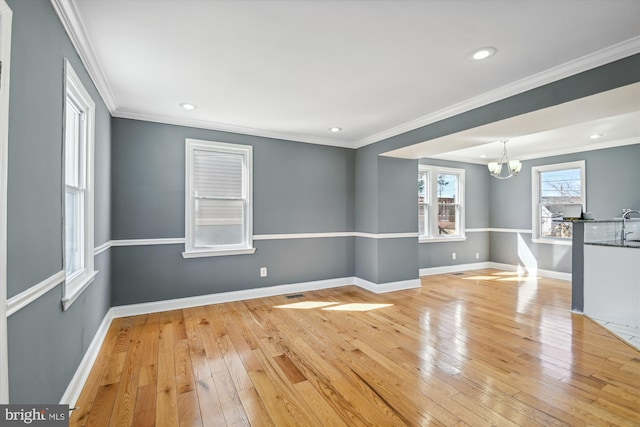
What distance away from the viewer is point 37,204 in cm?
149

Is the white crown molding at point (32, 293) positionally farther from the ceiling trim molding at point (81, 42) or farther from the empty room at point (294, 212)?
the ceiling trim molding at point (81, 42)

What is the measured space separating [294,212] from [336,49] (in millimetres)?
2854

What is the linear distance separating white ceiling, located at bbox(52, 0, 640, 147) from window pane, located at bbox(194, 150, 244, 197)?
0.80 metres

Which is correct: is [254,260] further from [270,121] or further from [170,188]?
[270,121]

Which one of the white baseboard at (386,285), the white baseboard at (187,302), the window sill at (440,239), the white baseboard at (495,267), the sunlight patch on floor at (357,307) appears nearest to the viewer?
the white baseboard at (187,302)

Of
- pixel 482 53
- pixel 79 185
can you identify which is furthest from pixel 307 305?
pixel 482 53

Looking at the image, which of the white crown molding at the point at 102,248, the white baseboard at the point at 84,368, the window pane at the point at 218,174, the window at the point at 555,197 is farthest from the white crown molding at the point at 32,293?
the window at the point at 555,197

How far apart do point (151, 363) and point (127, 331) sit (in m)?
0.93

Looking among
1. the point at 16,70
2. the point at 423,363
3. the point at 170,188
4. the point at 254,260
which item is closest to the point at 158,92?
the point at 170,188

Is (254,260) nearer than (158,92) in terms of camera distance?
No

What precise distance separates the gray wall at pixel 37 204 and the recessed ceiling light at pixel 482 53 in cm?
273

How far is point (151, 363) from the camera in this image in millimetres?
2502

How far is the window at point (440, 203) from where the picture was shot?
6180 mm

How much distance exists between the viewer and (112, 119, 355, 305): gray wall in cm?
366
